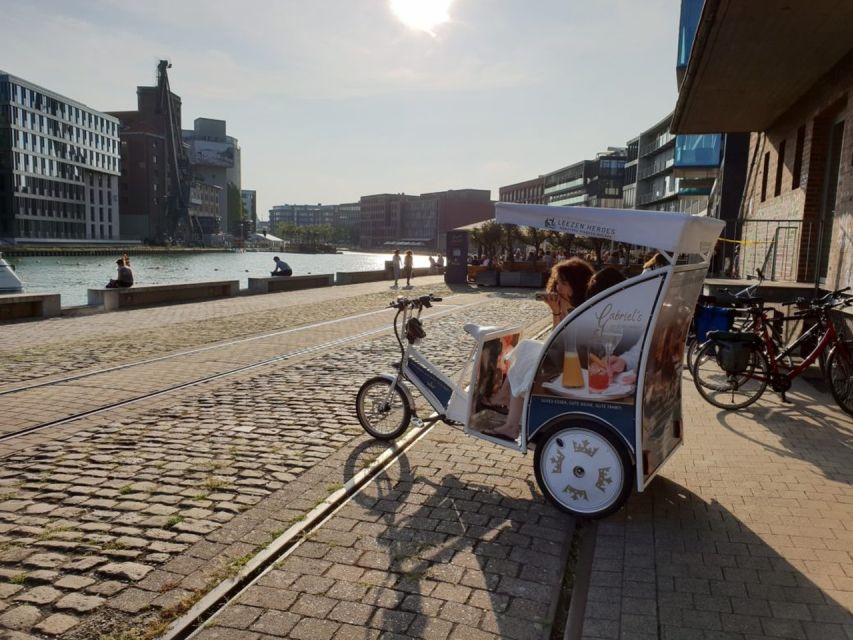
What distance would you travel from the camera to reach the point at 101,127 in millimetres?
126812

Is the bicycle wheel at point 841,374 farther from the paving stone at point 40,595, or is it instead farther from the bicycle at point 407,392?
the paving stone at point 40,595

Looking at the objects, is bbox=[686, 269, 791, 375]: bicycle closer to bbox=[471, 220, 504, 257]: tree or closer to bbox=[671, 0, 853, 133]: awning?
bbox=[671, 0, 853, 133]: awning

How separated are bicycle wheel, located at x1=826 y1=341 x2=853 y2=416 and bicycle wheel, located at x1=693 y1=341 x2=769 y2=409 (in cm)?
60

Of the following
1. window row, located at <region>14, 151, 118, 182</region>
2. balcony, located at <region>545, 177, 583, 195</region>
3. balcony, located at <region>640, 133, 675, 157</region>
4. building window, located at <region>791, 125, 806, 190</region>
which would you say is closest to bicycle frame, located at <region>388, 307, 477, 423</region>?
building window, located at <region>791, 125, 806, 190</region>

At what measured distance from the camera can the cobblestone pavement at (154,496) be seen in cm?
353

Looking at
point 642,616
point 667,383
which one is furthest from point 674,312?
point 642,616

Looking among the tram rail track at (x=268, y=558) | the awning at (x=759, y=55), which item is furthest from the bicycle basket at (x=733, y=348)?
the awning at (x=759, y=55)

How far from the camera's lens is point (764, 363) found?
754 cm

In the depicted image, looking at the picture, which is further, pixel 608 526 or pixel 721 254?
pixel 721 254

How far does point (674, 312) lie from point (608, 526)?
143cm

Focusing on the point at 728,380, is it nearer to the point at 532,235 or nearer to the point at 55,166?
the point at 532,235

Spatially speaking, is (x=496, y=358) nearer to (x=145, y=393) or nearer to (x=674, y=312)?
(x=674, y=312)

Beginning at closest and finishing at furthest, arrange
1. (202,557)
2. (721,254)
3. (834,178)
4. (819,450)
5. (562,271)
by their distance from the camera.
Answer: (202,557) < (562,271) < (819,450) < (834,178) < (721,254)

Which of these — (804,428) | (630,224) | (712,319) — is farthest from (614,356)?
(712,319)
